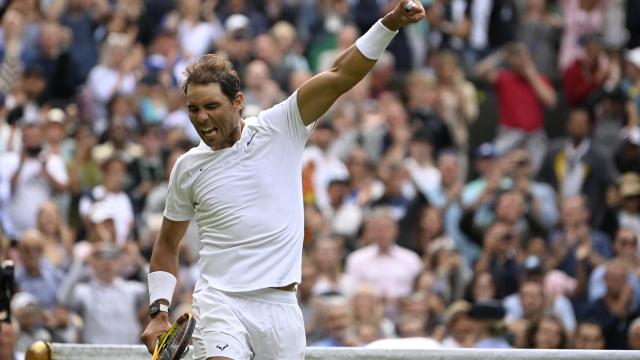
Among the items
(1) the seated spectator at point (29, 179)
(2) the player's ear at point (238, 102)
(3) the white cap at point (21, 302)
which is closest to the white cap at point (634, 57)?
(1) the seated spectator at point (29, 179)

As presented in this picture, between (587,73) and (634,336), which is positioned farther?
(587,73)

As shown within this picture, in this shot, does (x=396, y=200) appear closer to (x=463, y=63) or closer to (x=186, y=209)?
(x=463, y=63)

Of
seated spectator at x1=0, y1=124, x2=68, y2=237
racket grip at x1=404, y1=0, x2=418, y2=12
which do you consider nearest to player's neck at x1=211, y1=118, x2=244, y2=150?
racket grip at x1=404, y1=0, x2=418, y2=12

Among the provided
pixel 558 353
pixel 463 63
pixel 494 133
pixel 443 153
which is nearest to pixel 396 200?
pixel 443 153

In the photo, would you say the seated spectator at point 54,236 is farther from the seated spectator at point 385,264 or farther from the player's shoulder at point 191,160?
the player's shoulder at point 191,160

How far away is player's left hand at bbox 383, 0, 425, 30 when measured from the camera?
761 centimetres

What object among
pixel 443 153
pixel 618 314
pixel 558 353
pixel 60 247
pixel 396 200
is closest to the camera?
pixel 558 353

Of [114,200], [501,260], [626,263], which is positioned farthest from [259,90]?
[626,263]

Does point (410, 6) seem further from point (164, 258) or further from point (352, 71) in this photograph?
point (164, 258)

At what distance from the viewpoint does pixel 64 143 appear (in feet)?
54.9

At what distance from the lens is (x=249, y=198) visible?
7.88 metres

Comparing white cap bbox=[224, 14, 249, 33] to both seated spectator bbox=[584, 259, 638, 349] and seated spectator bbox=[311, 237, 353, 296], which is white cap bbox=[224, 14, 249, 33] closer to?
seated spectator bbox=[311, 237, 353, 296]

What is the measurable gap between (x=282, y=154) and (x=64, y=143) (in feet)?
29.9

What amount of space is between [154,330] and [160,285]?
0.86 feet
